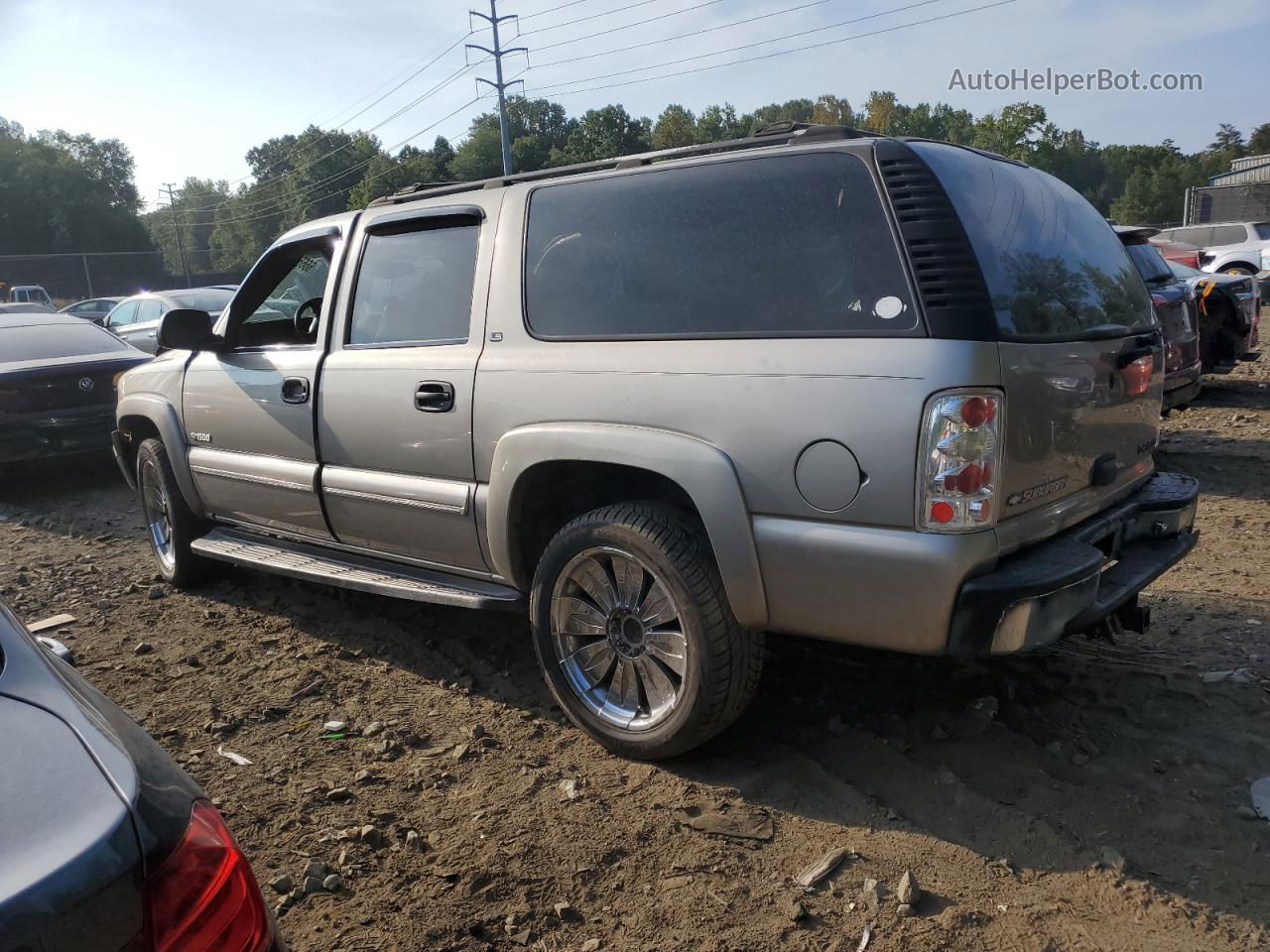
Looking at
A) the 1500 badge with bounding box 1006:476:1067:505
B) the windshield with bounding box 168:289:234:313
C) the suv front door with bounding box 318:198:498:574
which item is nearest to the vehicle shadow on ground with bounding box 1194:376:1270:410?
the 1500 badge with bounding box 1006:476:1067:505

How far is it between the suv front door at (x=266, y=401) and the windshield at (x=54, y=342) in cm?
402

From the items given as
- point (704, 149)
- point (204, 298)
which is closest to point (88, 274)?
point (204, 298)

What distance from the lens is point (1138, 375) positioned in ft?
10.6

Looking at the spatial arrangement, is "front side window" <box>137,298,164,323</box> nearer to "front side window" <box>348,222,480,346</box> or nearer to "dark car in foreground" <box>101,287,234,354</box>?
"dark car in foreground" <box>101,287,234,354</box>

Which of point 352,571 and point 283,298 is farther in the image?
point 283,298

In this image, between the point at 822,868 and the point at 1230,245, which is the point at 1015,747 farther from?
the point at 1230,245

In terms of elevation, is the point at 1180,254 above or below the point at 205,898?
above

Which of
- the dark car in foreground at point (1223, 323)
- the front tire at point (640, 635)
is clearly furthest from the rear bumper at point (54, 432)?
the dark car in foreground at point (1223, 323)

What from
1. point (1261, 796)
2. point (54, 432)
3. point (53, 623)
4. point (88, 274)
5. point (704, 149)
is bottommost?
point (1261, 796)

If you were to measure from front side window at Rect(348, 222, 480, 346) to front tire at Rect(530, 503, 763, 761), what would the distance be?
3.44ft

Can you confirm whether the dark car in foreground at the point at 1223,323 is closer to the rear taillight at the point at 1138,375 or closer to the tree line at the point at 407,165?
the rear taillight at the point at 1138,375

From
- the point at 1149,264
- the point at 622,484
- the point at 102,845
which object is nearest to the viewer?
the point at 102,845

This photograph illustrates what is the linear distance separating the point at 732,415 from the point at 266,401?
2544mm

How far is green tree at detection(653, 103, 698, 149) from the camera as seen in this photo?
62281 millimetres
